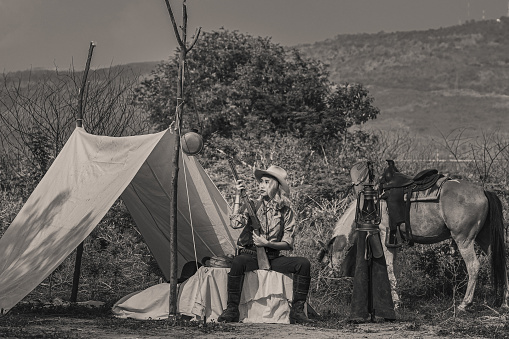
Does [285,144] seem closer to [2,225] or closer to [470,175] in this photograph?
[470,175]

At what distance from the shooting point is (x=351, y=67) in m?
61.5

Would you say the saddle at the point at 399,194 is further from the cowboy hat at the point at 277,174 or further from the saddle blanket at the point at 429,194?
the cowboy hat at the point at 277,174

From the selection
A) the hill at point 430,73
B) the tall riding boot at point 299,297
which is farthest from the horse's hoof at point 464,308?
the hill at point 430,73

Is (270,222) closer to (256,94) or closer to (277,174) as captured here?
(277,174)

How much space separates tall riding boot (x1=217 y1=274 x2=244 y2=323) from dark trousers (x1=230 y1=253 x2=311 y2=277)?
0.06 metres

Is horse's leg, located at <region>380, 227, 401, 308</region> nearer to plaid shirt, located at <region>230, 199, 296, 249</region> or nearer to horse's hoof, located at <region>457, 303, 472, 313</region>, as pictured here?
horse's hoof, located at <region>457, 303, 472, 313</region>

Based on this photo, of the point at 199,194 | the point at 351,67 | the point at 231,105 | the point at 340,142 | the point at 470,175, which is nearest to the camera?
the point at 199,194

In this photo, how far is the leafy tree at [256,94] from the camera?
20.9 metres

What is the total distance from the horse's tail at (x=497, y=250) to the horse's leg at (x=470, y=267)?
0.20 meters

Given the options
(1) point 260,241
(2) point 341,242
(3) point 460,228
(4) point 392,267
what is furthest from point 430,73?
(1) point 260,241

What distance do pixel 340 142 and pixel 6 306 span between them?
559 inches

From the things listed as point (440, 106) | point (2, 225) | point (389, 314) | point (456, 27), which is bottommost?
point (389, 314)

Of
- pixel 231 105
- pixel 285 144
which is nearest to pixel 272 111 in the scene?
pixel 231 105

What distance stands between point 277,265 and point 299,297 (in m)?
0.38
